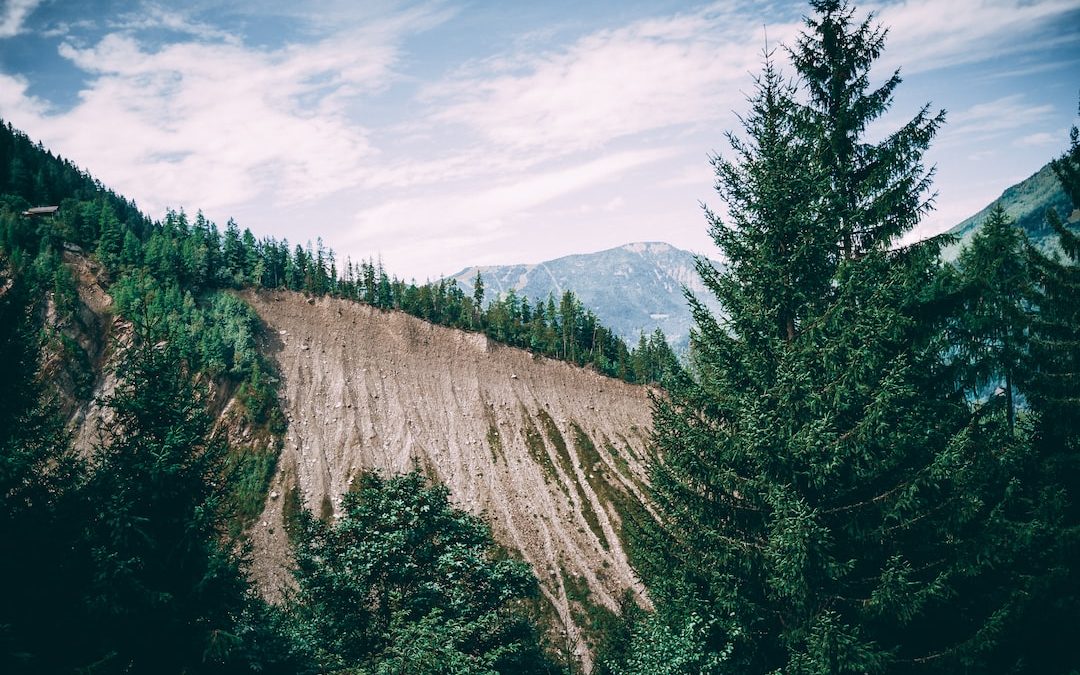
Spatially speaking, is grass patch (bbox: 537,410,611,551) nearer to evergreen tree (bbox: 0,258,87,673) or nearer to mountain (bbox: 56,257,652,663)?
mountain (bbox: 56,257,652,663)

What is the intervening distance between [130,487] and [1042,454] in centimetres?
2400

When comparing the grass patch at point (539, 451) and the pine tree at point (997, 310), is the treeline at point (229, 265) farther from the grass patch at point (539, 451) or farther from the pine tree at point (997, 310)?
the pine tree at point (997, 310)

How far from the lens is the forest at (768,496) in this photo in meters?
9.48

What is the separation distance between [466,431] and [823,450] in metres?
64.7

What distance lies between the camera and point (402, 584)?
16828mm

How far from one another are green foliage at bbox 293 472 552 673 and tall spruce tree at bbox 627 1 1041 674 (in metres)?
6.76

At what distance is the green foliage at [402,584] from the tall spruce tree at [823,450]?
6762mm

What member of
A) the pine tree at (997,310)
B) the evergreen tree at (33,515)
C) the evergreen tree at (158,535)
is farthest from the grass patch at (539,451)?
the evergreen tree at (33,515)

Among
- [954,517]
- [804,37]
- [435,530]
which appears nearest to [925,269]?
[954,517]

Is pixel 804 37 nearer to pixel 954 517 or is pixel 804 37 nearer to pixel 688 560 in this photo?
pixel 954 517

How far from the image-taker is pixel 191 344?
62969mm

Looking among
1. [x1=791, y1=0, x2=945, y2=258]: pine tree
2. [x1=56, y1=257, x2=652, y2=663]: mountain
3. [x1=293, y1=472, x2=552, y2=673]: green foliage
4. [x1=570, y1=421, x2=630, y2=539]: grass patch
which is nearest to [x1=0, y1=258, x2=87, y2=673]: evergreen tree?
[x1=293, y1=472, x2=552, y2=673]: green foliage

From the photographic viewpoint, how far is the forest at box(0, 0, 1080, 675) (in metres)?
9.48

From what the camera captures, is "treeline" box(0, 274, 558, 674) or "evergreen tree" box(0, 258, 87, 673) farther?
"treeline" box(0, 274, 558, 674)
